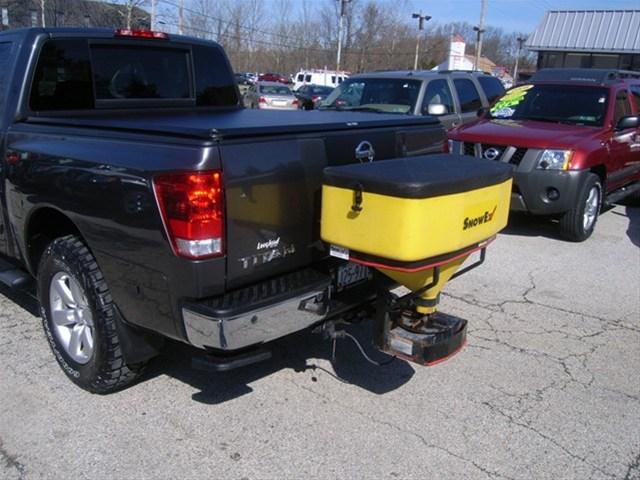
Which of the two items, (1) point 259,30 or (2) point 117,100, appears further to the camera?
(1) point 259,30

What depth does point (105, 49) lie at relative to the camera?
4270 mm

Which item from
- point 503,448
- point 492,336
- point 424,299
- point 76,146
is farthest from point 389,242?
point 492,336

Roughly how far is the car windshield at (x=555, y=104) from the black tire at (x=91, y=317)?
6682mm

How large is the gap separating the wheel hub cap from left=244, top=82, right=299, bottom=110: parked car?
22.6m

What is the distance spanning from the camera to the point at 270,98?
Result: 27422 mm

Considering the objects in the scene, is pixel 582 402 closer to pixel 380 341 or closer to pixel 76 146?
pixel 380 341

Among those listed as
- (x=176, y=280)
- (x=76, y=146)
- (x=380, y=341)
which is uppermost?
(x=76, y=146)

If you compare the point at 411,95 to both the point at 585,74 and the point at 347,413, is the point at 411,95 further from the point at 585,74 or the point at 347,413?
the point at 347,413

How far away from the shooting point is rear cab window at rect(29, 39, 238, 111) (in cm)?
401

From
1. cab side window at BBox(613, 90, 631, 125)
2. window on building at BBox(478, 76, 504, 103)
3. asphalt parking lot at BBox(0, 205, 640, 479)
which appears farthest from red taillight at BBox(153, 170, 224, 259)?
window on building at BBox(478, 76, 504, 103)

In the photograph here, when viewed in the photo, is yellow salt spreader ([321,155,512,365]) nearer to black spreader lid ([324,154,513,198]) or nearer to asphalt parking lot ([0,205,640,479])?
black spreader lid ([324,154,513,198])

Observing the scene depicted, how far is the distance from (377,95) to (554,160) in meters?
3.52

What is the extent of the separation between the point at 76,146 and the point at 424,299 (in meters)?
1.99

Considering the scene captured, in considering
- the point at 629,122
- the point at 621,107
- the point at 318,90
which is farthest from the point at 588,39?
the point at 629,122
